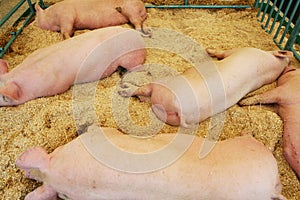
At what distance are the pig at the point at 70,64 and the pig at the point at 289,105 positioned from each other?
755 millimetres

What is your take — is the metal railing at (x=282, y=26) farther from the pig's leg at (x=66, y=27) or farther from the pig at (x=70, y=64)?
the pig's leg at (x=66, y=27)

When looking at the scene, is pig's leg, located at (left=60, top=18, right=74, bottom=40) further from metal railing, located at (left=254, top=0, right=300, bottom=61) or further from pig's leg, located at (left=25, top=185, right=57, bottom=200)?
metal railing, located at (left=254, top=0, right=300, bottom=61)

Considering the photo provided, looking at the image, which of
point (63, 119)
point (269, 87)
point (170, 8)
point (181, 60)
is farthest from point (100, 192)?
point (170, 8)

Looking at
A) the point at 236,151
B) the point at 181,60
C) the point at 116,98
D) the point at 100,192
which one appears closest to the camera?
the point at 100,192

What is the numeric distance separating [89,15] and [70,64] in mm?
713

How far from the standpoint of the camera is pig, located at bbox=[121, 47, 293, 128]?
1.38 m

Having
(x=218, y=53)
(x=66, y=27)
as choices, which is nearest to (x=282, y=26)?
(x=218, y=53)

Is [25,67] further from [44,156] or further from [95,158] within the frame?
[95,158]

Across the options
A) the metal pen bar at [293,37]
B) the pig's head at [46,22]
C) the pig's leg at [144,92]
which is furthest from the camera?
the pig's head at [46,22]

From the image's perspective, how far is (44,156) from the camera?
112cm

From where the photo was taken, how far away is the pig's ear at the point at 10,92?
4.67 ft

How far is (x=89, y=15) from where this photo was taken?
216 cm

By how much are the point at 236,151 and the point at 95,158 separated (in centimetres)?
57

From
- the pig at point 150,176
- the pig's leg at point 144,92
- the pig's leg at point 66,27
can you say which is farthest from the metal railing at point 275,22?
the pig at point 150,176
